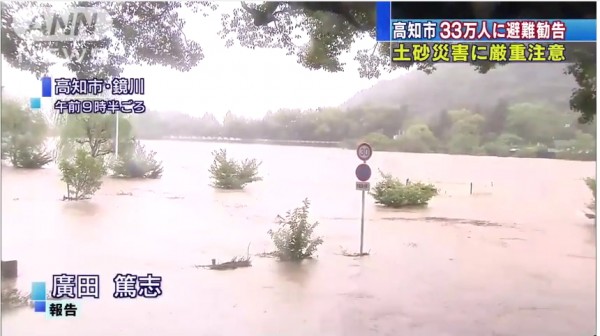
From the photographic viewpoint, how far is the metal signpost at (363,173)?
8.74 ft

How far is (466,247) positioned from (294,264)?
99 cm

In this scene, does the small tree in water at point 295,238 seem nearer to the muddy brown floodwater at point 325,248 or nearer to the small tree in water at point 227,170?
the muddy brown floodwater at point 325,248

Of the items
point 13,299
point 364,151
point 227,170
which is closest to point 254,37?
point 227,170

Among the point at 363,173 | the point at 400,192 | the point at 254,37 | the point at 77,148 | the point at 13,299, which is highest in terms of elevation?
the point at 254,37

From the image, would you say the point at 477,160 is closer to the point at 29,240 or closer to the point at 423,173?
the point at 423,173

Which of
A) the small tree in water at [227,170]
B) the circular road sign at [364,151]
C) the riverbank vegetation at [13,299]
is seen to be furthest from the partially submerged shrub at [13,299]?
the circular road sign at [364,151]

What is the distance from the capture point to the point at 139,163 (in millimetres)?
2719

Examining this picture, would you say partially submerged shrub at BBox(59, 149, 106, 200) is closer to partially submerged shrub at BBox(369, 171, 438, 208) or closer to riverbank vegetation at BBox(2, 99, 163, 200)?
riverbank vegetation at BBox(2, 99, 163, 200)

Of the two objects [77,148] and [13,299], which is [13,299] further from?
[77,148]

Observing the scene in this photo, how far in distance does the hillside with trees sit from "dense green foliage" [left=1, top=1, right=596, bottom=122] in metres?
0.10

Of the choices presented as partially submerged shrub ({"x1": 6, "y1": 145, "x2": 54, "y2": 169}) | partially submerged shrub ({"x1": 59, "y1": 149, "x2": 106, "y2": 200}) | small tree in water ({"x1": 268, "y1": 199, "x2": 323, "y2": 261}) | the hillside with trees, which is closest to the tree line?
the hillside with trees

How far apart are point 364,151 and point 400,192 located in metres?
0.32

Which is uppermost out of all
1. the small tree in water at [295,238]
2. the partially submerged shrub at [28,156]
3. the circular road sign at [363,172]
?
the partially submerged shrub at [28,156]

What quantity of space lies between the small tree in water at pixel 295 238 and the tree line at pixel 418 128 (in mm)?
475
